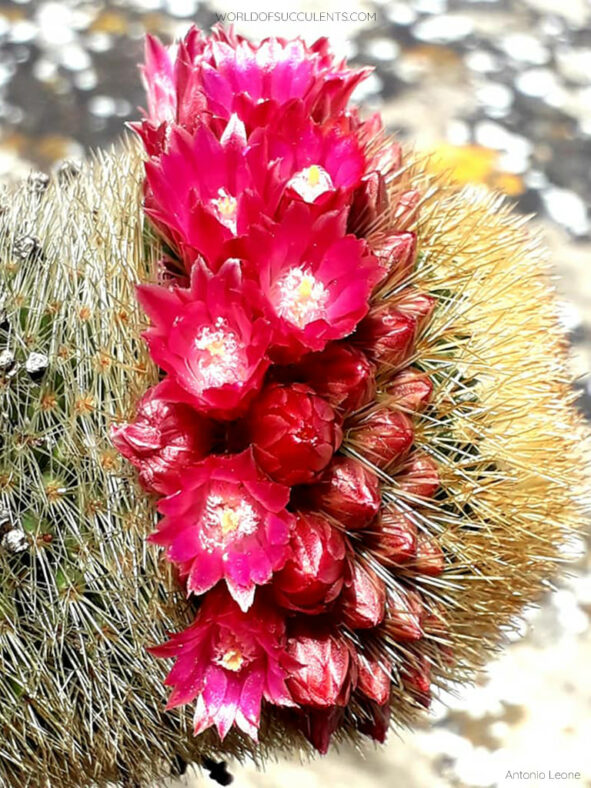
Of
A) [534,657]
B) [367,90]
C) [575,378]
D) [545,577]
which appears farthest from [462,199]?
[367,90]

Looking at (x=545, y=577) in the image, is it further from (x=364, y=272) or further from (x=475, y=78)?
(x=475, y=78)

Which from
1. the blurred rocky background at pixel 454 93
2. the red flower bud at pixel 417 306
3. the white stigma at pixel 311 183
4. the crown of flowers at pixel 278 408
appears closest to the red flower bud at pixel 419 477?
the crown of flowers at pixel 278 408

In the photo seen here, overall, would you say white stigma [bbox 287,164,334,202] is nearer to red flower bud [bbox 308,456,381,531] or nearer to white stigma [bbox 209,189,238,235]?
white stigma [bbox 209,189,238,235]

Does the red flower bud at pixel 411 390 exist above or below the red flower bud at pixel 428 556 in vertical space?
above

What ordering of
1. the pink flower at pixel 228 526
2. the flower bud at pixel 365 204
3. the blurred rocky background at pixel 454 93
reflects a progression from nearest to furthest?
the pink flower at pixel 228 526 < the flower bud at pixel 365 204 < the blurred rocky background at pixel 454 93

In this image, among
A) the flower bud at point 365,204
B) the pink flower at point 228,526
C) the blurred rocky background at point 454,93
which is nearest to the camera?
the pink flower at point 228,526

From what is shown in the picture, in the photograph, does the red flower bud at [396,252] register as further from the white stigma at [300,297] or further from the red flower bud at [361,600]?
the red flower bud at [361,600]

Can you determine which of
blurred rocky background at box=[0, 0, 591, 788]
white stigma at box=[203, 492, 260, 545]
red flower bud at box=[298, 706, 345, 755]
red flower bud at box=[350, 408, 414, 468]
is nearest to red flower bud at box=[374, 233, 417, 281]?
red flower bud at box=[350, 408, 414, 468]
